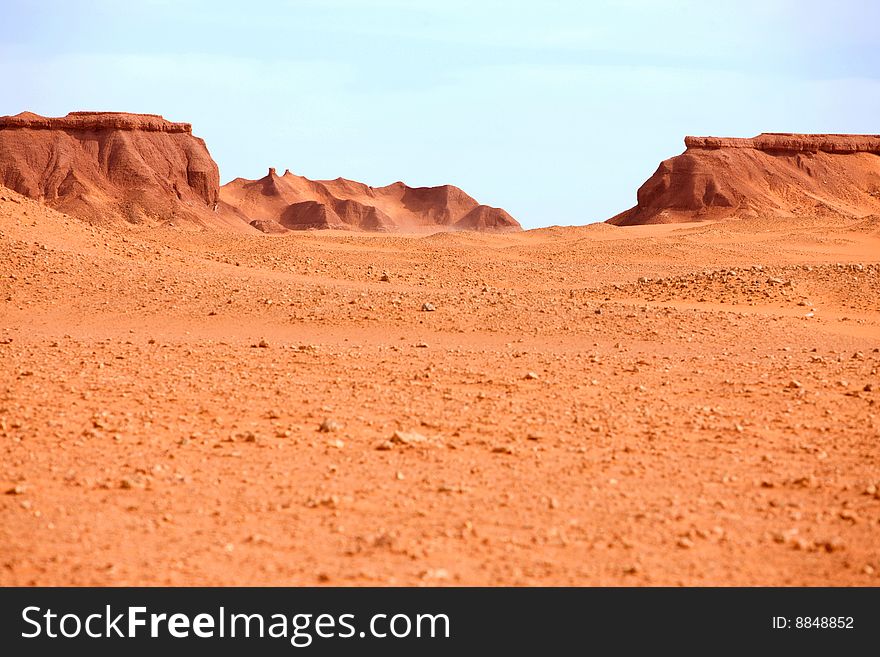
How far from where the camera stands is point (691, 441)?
862cm

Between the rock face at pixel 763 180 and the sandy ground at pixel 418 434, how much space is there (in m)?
56.9

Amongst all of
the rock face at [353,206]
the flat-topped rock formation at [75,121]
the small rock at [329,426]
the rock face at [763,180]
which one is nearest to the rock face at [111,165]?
the flat-topped rock formation at [75,121]

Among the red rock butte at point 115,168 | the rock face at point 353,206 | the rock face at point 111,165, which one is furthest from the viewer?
the rock face at point 353,206

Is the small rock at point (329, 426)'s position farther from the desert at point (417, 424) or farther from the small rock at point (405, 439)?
the small rock at point (405, 439)

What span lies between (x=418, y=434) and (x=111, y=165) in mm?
66686

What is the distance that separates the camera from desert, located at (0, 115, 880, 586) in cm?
583

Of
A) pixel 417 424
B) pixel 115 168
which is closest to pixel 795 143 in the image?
pixel 115 168

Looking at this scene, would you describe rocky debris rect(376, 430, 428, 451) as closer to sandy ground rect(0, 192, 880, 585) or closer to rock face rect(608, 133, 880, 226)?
sandy ground rect(0, 192, 880, 585)

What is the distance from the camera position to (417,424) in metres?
9.10

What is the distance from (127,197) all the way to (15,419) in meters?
62.1

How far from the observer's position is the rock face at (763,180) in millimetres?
74438

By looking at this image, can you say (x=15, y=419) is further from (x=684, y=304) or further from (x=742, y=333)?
(x=684, y=304)

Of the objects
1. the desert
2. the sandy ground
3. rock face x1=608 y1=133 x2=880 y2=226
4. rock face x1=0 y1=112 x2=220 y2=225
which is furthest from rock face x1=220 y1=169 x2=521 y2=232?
the sandy ground

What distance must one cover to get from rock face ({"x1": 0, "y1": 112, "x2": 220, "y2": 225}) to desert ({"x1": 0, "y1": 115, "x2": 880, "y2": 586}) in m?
46.5
